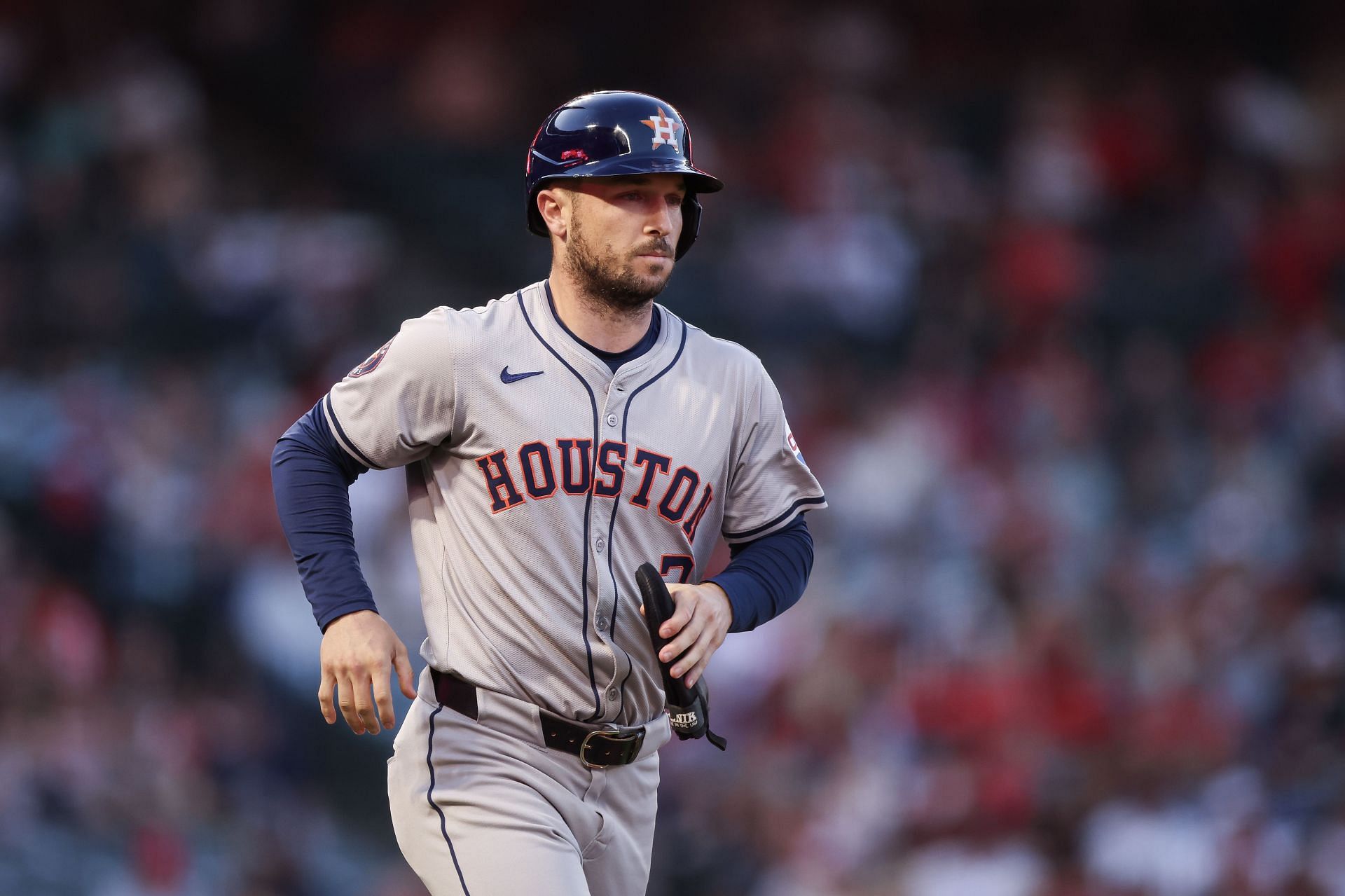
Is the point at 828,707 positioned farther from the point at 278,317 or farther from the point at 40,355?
the point at 40,355

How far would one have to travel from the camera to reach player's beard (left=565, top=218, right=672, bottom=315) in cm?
311

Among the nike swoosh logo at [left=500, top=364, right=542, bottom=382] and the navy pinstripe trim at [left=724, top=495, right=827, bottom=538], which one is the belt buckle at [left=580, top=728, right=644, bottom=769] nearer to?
the navy pinstripe trim at [left=724, top=495, right=827, bottom=538]

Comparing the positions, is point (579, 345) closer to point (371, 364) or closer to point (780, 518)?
point (371, 364)

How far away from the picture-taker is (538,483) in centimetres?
309

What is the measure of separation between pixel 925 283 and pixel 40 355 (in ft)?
15.7

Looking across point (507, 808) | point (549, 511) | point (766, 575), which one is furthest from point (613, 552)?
point (507, 808)

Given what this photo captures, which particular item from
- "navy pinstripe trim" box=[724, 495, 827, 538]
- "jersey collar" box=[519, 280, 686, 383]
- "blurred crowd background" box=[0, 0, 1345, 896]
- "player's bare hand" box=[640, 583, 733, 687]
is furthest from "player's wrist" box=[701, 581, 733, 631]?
"blurred crowd background" box=[0, 0, 1345, 896]

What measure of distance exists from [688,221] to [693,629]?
0.93m

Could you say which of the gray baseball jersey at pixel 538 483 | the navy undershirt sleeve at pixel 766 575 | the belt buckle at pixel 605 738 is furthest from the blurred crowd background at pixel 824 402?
the gray baseball jersey at pixel 538 483

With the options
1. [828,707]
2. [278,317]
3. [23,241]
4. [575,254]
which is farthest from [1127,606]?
[23,241]

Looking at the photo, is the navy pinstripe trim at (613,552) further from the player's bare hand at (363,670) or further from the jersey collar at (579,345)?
the player's bare hand at (363,670)

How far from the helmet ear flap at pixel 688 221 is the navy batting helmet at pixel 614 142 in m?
0.14

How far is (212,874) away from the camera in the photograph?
21.7 ft

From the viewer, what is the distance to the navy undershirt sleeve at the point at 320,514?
296cm
